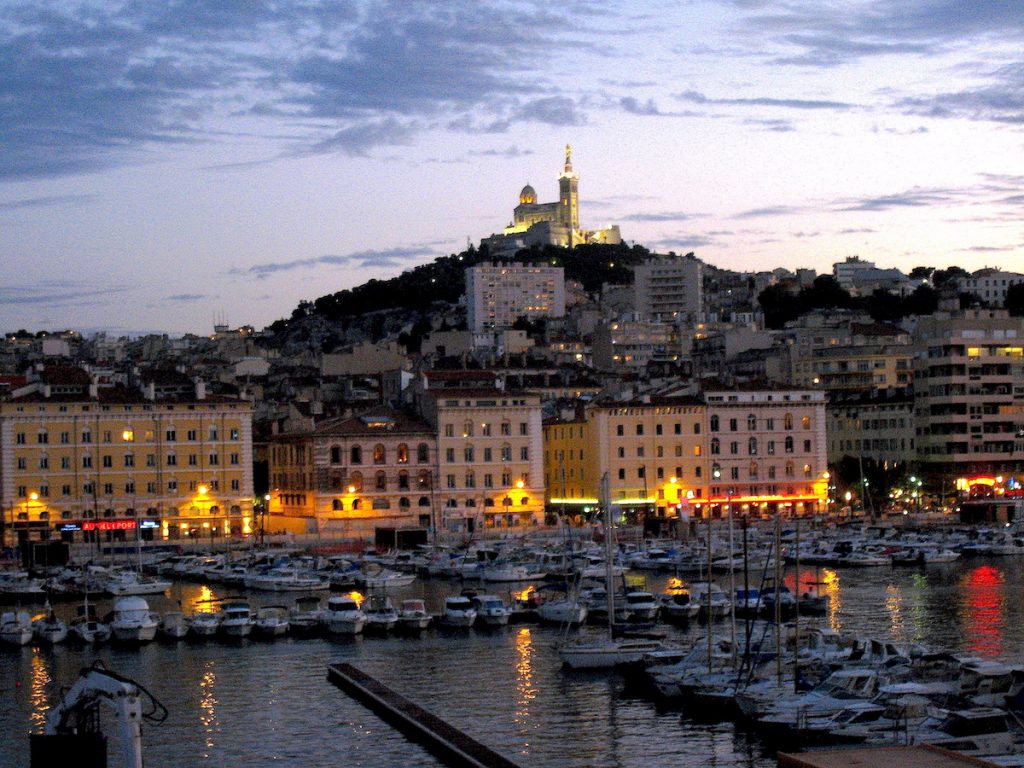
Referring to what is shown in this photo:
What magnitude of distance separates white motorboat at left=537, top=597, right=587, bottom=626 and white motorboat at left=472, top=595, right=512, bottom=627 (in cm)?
107

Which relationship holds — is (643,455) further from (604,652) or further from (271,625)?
(604,652)

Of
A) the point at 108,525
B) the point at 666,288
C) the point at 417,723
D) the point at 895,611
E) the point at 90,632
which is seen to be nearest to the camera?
the point at 417,723

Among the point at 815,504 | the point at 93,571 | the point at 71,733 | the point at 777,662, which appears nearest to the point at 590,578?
the point at 93,571

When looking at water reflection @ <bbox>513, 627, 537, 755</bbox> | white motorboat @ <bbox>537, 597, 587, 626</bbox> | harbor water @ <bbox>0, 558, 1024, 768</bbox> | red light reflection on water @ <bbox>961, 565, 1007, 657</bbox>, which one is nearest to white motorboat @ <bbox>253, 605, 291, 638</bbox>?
harbor water @ <bbox>0, 558, 1024, 768</bbox>

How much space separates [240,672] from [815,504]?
5310cm

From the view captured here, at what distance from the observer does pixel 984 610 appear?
56.8 metres

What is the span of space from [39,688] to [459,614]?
48.6 feet

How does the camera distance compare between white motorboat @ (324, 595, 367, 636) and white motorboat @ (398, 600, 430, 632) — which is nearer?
white motorboat @ (324, 595, 367, 636)

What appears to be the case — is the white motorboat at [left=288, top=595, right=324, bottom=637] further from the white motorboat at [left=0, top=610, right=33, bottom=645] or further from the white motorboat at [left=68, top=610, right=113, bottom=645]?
the white motorboat at [left=0, top=610, right=33, bottom=645]

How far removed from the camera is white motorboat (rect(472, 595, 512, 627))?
54781mm

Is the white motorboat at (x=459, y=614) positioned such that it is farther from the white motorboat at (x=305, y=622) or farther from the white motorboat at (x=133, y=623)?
the white motorboat at (x=133, y=623)

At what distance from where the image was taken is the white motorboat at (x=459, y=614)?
54.7m

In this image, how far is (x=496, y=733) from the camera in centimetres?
3628

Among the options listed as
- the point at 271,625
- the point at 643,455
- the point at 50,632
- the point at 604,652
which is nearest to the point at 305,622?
the point at 271,625
